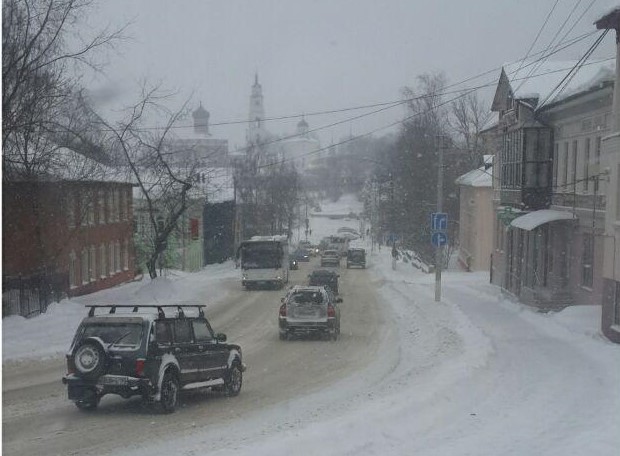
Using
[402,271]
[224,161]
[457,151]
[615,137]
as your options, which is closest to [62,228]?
[615,137]

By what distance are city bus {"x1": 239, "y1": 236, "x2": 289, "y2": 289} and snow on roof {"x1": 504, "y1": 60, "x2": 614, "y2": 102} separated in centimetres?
1723

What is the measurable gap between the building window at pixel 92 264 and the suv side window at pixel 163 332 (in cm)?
2862

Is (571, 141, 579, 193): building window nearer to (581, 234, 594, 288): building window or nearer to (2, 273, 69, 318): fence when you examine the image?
(581, 234, 594, 288): building window

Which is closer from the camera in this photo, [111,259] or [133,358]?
[133,358]

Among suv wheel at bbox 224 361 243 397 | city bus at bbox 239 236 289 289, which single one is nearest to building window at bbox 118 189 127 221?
city bus at bbox 239 236 289 289

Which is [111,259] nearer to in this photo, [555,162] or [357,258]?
[555,162]

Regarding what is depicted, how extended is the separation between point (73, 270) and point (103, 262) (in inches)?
178

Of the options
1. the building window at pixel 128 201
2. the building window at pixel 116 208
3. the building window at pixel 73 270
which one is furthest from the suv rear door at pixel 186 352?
the building window at pixel 128 201

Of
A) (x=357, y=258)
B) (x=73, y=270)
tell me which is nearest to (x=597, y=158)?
(x=73, y=270)

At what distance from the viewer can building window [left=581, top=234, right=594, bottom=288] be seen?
28672mm

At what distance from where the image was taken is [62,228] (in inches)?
1377

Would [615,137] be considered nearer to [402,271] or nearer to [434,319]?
[434,319]

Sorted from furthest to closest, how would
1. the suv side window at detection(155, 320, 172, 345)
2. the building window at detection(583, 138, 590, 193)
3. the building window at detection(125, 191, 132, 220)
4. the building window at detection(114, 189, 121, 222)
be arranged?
the building window at detection(125, 191, 132, 220) → the building window at detection(114, 189, 121, 222) → the building window at detection(583, 138, 590, 193) → the suv side window at detection(155, 320, 172, 345)

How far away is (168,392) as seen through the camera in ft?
45.3
